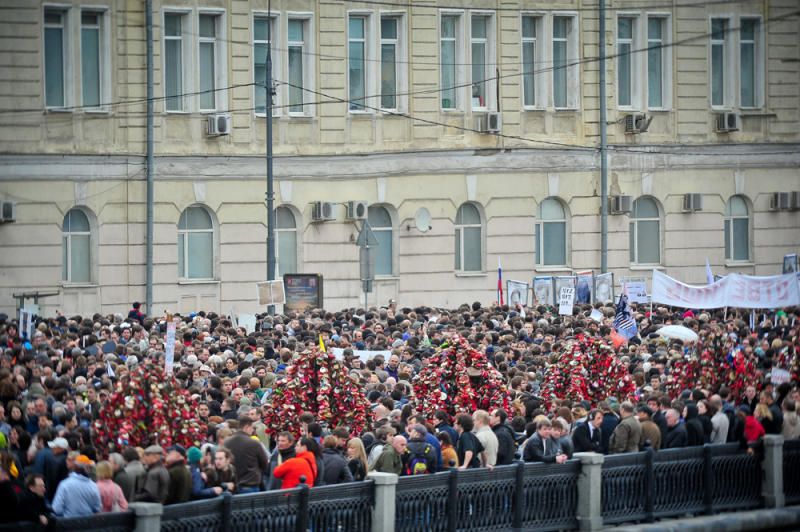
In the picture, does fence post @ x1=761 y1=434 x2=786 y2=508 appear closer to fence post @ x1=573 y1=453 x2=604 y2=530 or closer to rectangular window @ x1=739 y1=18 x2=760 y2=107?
fence post @ x1=573 y1=453 x2=604 y2=530

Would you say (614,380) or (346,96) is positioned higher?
(346,96)

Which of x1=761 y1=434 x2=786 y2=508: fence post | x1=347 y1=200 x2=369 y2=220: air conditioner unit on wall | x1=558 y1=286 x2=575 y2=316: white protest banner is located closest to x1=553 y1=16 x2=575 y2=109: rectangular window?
x1=347 y1=200 x2=369 y2=220: air conditioner unit on wall

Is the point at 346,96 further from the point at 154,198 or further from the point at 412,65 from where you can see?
the point at 154,198

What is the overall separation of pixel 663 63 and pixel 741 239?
5.35 m

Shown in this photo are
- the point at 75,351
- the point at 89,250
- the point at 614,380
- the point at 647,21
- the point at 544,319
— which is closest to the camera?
the point at 614,380

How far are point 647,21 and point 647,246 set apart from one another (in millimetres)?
6017

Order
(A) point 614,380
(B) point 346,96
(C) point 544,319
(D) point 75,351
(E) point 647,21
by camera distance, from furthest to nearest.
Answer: (E) point 647,21 < (B) point 346,96 < (C) point 544,319 < (D) point 75,351 < (A) point 614,380

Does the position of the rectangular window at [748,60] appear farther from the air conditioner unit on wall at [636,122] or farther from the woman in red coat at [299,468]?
the woman in red coat at [299,468]

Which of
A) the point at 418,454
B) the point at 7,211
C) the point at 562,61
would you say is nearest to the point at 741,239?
the point at 562,61

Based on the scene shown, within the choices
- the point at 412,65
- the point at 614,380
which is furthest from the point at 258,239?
the point at 614,380

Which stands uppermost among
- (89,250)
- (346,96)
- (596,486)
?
(346,96)

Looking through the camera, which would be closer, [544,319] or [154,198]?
[544,319]

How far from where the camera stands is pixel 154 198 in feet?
134

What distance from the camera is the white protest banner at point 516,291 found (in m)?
40.8
